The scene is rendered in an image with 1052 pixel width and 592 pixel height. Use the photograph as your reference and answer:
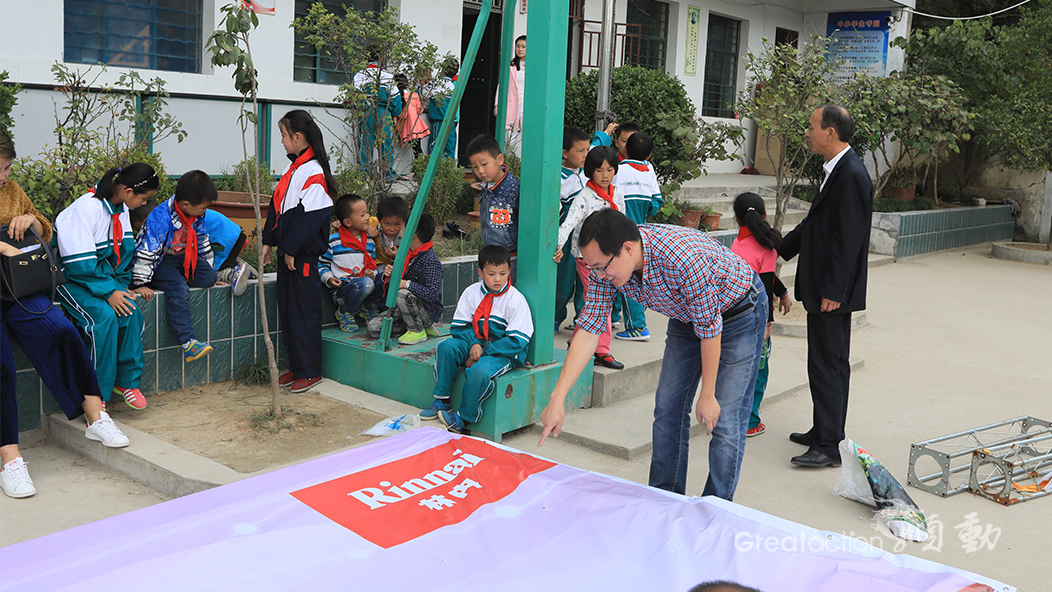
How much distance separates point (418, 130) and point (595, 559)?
5807 millimetres

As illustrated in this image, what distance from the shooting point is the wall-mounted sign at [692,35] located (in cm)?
1354

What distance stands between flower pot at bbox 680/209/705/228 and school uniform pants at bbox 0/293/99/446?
19.5 feet

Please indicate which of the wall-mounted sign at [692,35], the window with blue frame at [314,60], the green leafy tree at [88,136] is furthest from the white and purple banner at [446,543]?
the wall-mounted sign at [692,35]

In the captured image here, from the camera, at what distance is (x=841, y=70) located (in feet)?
49.9

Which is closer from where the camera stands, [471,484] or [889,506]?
[471,484]

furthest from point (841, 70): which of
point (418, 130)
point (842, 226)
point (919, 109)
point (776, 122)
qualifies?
point (842, 226)

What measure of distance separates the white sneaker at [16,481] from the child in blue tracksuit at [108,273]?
519 millimetres

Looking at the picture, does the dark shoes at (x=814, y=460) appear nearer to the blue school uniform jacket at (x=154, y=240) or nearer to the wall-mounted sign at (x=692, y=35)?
the blue school uniform jacket at (x=154, y=240)

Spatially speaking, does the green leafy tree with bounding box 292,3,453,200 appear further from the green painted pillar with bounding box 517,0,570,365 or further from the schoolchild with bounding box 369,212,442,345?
the green painted pillar with bounding box 517,0,570,365

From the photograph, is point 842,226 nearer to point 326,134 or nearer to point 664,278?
point 664,278

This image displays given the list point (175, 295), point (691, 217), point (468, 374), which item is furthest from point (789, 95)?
point (175, 295)

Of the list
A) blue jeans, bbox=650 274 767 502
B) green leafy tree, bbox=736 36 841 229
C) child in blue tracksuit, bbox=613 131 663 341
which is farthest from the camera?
green leafy tree, bbox=736 36 841 229

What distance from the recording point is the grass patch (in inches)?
170

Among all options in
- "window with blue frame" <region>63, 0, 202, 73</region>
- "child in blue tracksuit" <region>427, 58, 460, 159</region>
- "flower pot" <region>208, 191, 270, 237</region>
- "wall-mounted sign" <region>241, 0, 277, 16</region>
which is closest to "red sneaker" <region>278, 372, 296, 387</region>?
"flower pot" <region>208, 191, 270, 237</region>
